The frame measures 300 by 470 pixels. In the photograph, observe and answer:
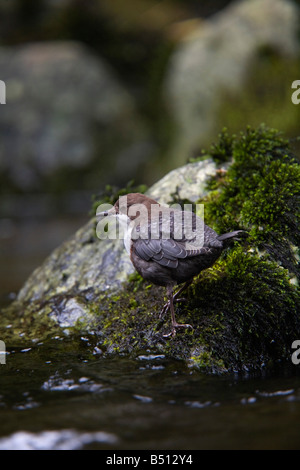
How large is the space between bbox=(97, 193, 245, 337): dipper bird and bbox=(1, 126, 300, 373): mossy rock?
161 millimetres

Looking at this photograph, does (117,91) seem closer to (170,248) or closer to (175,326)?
(170,248)

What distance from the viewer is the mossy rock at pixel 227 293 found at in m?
3.22

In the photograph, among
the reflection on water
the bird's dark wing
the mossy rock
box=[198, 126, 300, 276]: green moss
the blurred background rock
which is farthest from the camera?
the blurred background rock

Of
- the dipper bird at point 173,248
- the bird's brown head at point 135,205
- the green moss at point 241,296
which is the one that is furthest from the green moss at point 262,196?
the bird's brown head at point 135,205

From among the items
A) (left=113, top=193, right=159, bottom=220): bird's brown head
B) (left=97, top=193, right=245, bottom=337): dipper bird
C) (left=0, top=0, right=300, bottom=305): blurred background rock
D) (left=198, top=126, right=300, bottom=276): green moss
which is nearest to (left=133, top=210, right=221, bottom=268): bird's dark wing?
(left=97, top=193, right=245, bottom=337): dipper bird

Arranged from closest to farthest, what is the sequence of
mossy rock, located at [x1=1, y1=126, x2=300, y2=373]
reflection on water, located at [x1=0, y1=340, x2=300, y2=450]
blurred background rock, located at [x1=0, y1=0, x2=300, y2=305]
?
reflection on water, located at [x1=0, y1=340, x2=300, y2=450] < mossy rock, located at [x1=1, y1=126, x2=300, y2=373] < blurred background rock, located at [x1=0, y1=0, x2=300, y2=305]

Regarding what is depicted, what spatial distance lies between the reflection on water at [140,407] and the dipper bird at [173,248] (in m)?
0.48

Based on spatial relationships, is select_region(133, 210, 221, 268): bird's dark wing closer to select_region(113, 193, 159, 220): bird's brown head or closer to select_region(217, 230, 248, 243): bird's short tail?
select_region(217, 230, 248, 243): bird's short tail

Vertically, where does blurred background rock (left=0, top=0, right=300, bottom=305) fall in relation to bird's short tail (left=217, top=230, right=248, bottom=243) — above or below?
above

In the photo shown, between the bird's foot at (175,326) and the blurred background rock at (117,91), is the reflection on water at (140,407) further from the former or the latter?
the blurred background rock at (117,91)

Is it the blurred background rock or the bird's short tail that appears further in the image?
the blurred background rock

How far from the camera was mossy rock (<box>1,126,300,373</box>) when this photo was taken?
127 inches
